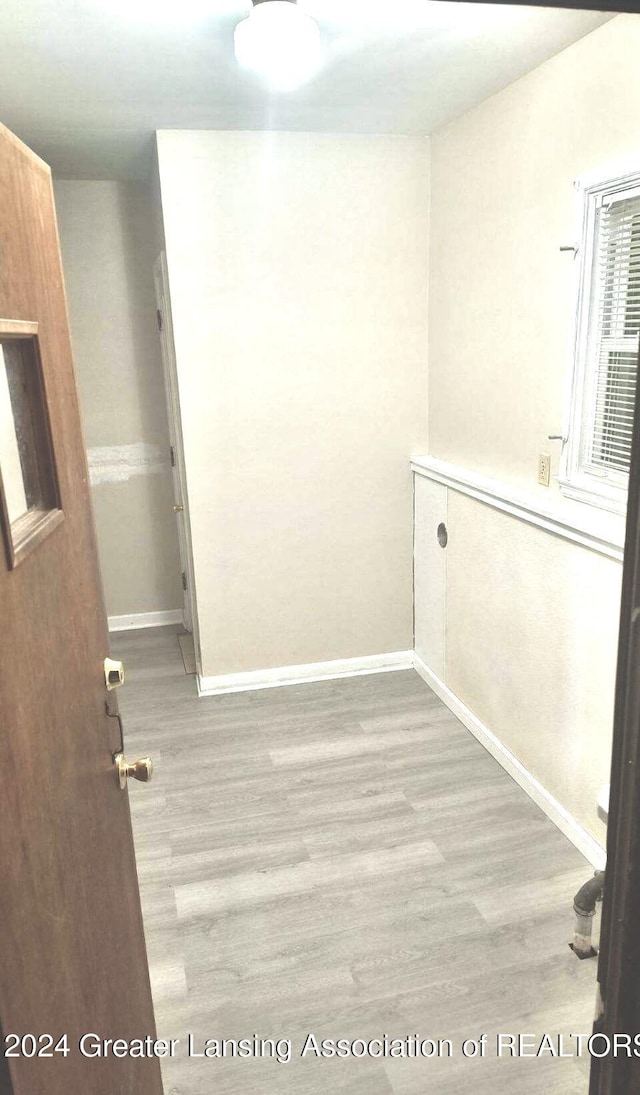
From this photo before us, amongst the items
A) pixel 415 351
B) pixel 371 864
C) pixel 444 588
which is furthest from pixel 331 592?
pixel 371 864

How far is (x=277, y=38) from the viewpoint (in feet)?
6.50

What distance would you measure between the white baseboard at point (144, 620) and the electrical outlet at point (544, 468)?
265 cm

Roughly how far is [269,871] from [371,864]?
1.10 ft

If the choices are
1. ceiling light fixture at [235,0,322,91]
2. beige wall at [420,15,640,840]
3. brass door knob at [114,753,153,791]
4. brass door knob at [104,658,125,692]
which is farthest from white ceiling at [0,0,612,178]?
brass door knob at [114,753,153,791]

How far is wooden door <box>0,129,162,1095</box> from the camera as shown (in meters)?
0.76

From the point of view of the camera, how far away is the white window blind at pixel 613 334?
6.95 feet

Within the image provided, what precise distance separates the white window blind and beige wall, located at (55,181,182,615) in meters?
2.63

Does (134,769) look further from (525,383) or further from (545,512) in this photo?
(525,383)

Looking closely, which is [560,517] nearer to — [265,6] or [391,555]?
[391,555]

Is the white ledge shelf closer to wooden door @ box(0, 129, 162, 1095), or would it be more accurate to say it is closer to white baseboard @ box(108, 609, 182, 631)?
wooden door @ box(0, 129, 162, 1095)

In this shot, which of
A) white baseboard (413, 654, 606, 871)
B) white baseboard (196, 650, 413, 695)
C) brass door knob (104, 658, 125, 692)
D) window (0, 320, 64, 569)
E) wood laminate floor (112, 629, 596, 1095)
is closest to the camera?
window (0, 320, 64, 569)

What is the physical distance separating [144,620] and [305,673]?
4.25 feet

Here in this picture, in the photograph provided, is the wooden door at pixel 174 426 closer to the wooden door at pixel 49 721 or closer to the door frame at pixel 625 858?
the wooden door at pixel 49 721

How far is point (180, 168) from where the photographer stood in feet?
10.0
